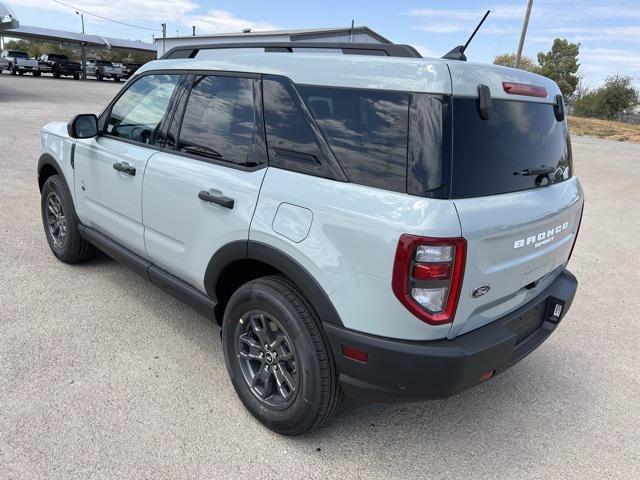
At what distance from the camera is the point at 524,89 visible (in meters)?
2.28

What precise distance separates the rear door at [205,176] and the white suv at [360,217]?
1 cm

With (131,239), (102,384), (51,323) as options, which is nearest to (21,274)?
(51,323)

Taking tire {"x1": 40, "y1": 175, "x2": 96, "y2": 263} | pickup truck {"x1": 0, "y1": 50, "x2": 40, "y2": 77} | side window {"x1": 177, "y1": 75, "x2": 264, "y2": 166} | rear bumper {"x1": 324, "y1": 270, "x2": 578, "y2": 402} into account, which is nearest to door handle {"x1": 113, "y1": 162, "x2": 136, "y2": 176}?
side window {"x1": 177, "y1": 75, "x2": 264, "y2": 166}

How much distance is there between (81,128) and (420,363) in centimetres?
297

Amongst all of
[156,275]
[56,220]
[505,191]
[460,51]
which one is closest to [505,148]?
[505,191]

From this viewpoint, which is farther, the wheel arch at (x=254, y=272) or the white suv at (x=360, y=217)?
the wheel arch at (x=254, y=272)

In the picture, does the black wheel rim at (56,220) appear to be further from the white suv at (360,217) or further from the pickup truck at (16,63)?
the pickup truck at (16,63)

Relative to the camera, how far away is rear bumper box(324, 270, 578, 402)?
197cm

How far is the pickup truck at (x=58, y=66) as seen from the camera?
129 feet

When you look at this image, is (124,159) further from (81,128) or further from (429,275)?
(429,275)

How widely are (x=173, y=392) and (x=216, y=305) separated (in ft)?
1.82

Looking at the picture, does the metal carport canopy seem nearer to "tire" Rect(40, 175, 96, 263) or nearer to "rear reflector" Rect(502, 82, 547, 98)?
"tire" Rect(40, 175, 96, 263)

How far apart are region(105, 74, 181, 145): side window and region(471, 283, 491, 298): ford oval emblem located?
220cm

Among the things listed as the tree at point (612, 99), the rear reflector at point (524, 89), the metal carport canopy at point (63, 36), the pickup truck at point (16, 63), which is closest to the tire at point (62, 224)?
the rear reflector at point (524, 89)
